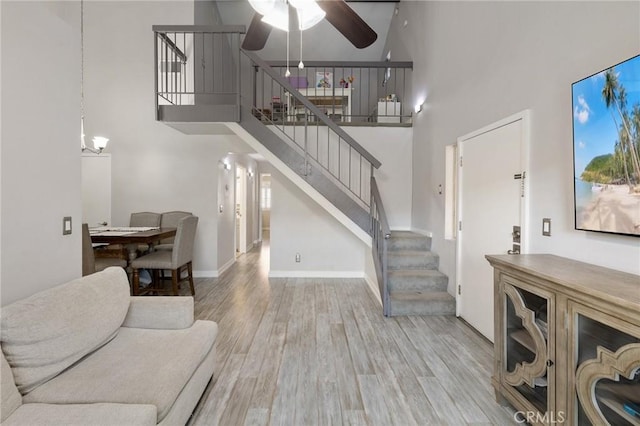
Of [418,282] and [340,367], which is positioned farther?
[418,282]

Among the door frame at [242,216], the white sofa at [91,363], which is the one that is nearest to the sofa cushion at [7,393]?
the white sofa at [91,363]

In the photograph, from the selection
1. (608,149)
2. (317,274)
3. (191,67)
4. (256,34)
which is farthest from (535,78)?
(191,67)

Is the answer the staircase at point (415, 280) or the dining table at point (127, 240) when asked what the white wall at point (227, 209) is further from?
the staircase at point (415, 280)

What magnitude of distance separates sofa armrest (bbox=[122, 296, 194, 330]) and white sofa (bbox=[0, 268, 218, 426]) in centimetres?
6

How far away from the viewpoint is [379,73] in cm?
717

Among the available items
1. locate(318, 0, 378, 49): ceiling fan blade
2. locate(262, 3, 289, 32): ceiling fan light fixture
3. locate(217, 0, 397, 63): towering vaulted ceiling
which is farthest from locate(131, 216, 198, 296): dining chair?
locate(217, 0, 397, 63): towering vaulted ceiling

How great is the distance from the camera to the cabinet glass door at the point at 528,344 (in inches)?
59.8

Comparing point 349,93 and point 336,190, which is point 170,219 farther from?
point 349,93

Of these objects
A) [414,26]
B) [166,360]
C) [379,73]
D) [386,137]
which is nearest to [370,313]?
[166,360]

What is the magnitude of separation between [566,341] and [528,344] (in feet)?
1.18


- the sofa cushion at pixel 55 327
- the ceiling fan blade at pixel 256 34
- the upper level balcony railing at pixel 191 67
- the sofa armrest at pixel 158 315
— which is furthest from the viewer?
the upper level balcony railing at pixel 191 67

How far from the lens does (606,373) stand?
1.17m

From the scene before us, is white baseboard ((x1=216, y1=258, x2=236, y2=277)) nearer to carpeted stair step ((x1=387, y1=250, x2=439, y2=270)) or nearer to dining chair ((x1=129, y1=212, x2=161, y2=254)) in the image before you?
dining chair ((x1=129, y1=212, x2=161, y2=254))

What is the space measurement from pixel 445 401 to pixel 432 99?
351 cm
